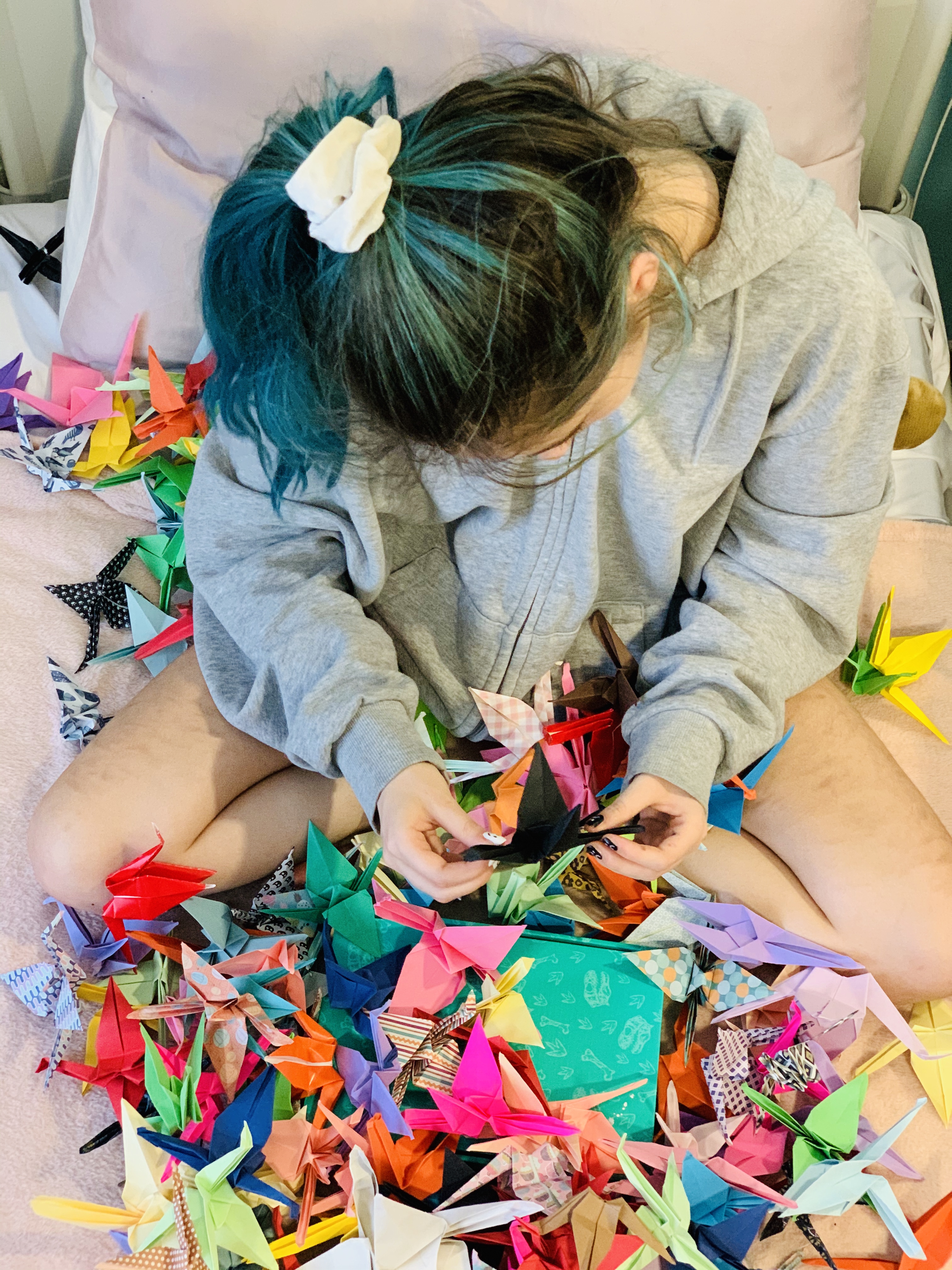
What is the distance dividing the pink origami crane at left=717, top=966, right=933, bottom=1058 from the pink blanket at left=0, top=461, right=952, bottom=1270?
0.03m

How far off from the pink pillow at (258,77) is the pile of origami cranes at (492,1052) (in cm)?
47

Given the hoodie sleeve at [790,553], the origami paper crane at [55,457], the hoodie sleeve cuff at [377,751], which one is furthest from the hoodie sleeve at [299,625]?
the origami paper crane at [55,457]

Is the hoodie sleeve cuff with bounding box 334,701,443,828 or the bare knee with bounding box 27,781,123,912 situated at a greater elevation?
the hoodie sleeve cuff with bounding box 334,701,443,828

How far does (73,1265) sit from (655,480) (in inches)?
27.5

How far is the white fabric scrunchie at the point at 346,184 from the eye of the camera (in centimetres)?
49

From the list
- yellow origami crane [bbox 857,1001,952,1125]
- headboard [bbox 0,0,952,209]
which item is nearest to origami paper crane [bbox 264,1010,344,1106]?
yellow origami crane [bbox 857,1001,952,1125]

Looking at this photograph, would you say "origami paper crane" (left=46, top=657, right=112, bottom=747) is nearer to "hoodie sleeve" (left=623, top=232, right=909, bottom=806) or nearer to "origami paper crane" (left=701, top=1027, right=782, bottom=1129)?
"hoodie sleeve" (left=623, top=232, right=909, bottom=806)

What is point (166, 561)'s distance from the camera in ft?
3.58

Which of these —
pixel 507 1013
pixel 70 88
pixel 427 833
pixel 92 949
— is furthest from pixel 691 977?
pixel 70 88

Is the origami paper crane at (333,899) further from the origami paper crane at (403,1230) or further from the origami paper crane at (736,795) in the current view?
the origami paper crane at (736,795)

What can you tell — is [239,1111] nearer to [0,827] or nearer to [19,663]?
[0,827]

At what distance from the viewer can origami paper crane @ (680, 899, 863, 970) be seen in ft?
2.77

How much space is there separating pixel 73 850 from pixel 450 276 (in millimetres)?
563

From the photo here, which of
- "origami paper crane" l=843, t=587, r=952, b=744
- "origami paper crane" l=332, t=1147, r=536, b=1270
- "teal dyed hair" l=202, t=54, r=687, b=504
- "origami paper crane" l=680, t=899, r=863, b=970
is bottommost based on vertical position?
"origami paper crane" l=332, t=1147, r=536, b=1270
